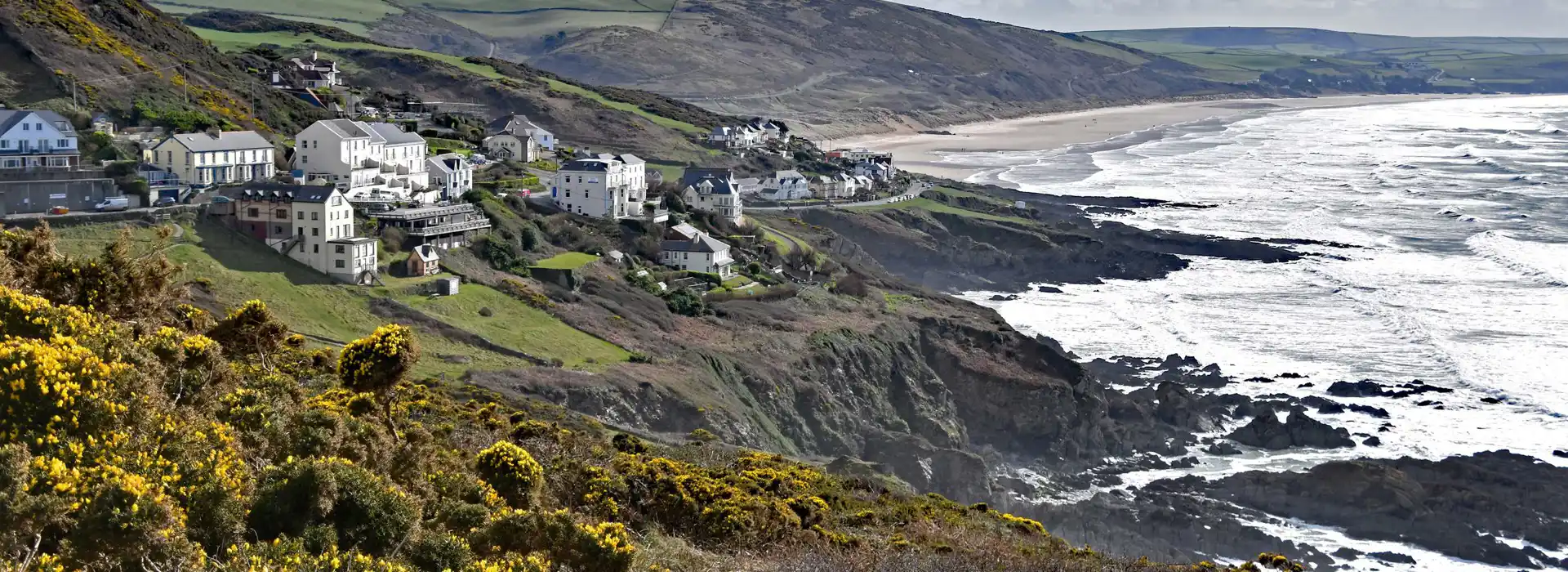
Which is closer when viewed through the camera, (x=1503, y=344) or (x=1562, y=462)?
(x=1562, y=462)

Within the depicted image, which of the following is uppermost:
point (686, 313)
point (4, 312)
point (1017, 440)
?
point (4, 312)

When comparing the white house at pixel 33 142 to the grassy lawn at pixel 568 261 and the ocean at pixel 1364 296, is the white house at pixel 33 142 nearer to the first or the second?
the grassy lawn at pixel 568 261

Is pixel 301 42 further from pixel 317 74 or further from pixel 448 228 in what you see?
pixel 448 228

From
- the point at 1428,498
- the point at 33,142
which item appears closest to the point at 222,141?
the point at 33,142

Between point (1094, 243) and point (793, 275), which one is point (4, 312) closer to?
point (793, 275)

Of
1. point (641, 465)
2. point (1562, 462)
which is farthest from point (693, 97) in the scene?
point (641, 465)

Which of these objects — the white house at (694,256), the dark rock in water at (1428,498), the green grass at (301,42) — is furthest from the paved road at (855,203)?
the dark rock in water at (1428,498)
